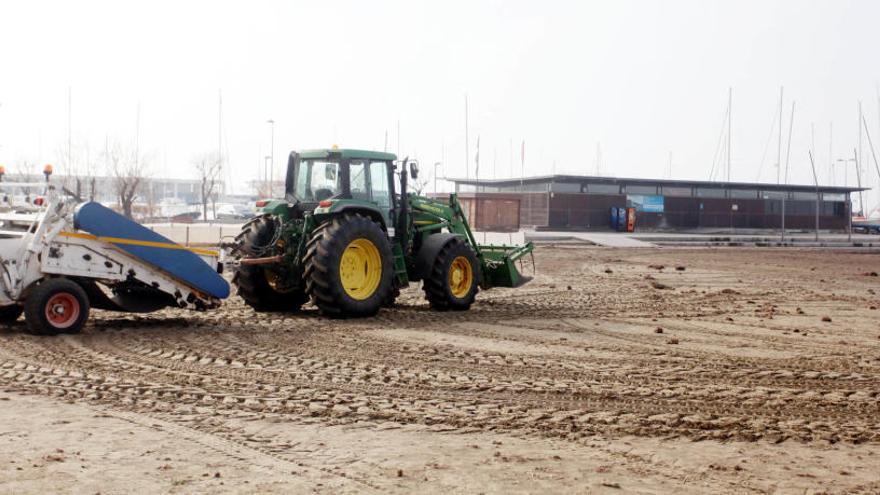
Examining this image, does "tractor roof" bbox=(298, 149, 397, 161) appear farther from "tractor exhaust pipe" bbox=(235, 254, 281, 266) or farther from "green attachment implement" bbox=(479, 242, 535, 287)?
"green attachment implement" bbox=(479, 242, 535, 287)

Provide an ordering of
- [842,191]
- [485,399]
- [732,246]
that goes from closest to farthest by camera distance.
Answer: [485,399], [732,246], [842,191]

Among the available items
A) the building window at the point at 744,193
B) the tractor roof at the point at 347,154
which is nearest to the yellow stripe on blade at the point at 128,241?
the tractor roof at the point at 347,154

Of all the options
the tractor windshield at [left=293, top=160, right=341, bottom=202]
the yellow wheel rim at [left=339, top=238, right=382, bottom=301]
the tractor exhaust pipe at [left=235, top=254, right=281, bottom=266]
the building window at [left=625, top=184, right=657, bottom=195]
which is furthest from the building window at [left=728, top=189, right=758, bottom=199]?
the tractor exhaust pipe at [left=235, top=254, right=281, bottom=266]

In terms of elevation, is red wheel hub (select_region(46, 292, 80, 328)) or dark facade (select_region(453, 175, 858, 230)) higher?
dark facade (select_region(453, 175, 858, 230))

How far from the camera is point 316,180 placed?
1424 centimetres

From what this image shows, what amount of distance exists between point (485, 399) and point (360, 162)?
6587 mm

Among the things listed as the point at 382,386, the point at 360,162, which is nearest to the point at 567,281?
the point at 360,162

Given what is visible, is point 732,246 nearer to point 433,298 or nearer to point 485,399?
point 433,298

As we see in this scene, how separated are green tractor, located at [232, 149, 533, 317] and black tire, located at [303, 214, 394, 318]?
0.04ft

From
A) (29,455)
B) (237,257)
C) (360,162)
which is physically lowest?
(29,455)

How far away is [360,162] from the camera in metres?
14.1

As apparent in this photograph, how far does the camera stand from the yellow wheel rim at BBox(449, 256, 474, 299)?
1504 centimetres

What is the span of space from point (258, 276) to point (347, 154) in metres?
2.13

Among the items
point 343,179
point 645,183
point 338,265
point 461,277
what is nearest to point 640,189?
point 645,183
